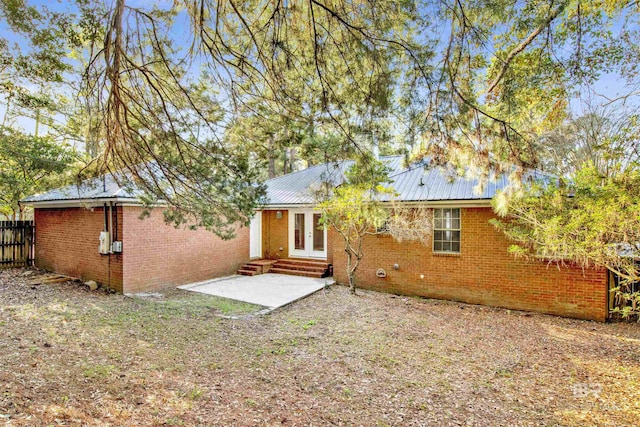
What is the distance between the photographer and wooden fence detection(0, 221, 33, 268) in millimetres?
11414

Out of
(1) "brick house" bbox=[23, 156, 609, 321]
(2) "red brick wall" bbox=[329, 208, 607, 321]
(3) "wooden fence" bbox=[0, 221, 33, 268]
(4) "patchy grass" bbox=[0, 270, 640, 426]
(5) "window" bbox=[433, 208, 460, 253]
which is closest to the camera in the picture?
(4) "patchy grass" bbox=[0, 270, 640, 426]

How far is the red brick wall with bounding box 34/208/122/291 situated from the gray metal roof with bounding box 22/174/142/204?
46cm

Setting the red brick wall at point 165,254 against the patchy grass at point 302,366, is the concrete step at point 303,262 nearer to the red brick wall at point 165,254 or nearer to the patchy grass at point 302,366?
the red brick wall at point 165,254

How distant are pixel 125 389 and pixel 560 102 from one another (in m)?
8.23

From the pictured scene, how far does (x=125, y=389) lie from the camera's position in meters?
3.96

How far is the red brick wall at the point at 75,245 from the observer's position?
9281mm

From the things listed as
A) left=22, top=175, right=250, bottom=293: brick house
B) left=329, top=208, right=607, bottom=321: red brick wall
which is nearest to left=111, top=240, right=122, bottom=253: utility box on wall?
left=22, top=175, right=250, bottom=293: brick house

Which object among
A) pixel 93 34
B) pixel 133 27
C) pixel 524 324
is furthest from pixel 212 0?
pixel 524 324

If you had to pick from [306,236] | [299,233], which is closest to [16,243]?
[299,233]

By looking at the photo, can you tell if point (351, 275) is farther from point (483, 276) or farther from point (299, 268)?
point (483, 276)

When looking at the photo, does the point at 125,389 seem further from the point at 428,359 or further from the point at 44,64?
the point at 44,64

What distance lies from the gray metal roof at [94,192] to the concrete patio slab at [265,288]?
131 inches

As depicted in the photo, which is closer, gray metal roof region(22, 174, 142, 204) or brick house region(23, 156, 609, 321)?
Result: gray metal roof region(22, 174, 142, 204)

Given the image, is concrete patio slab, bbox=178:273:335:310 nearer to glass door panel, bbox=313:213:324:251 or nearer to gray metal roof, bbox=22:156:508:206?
glass door panel, bbox=313:213:324:251
